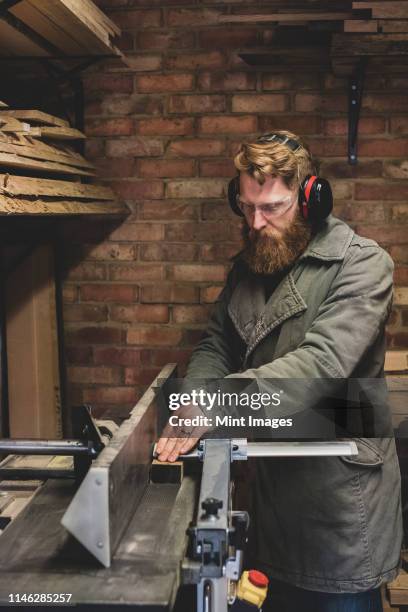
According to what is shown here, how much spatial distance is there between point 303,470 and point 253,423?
0.62 ft

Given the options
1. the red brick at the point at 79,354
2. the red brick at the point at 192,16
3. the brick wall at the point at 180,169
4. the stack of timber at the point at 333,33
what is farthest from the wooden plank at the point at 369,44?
the red brick at the point at 79,354

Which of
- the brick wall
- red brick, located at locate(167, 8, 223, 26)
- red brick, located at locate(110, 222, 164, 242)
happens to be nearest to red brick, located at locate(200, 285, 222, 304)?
the brick wall

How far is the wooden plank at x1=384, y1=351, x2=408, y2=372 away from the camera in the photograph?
7.26 ft

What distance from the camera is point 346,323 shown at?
1.54m

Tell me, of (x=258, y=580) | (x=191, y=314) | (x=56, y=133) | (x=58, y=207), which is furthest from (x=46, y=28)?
(x=258, y=580)

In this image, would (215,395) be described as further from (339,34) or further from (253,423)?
(339,34)

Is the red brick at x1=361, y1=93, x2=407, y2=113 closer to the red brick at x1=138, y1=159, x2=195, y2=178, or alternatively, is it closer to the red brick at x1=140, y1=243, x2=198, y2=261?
the red brick at x1=138, y1=159, x2=195, y2=178

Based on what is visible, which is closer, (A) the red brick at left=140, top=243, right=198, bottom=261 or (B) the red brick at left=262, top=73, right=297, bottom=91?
(B) the red brick at left=262, top=73, right=297, bottom=91

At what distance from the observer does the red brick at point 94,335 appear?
7.76 ft

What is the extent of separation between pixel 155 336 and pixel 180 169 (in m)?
0.59

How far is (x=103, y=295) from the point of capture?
7.71ft

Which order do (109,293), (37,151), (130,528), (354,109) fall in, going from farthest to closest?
(109,293) < (354,109) < (37,151) < (130,528)

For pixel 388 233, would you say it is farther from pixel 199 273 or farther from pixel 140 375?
pixel 140 375

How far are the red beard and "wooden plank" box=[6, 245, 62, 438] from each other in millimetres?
795
